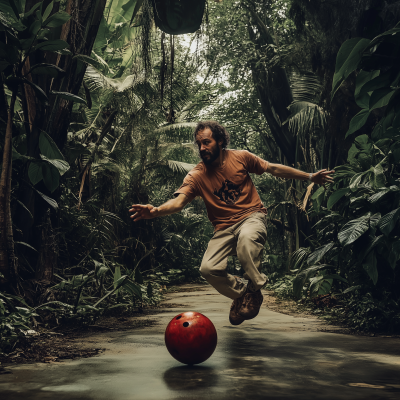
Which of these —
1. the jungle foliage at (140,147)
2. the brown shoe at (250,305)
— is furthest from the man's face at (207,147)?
the brown shoe at (250,305)

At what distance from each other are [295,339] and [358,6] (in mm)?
5954

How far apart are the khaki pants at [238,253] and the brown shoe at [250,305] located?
0.08 metres

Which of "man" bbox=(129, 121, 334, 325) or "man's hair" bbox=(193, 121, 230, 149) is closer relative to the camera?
"man" bbox=(129, 121, 334, 325)

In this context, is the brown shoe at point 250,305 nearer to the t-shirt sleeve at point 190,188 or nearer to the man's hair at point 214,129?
the t-shirt sleeve at point 190,188

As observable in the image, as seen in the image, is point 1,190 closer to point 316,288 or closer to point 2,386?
point 2,386

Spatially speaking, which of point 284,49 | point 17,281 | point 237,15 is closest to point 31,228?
point 17,281

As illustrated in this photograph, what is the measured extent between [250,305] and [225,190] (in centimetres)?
121

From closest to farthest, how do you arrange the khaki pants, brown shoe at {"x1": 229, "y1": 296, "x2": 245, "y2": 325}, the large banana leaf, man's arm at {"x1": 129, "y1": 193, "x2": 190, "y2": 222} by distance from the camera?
man's arm at {"x1": 129, "y1": 193, "x2": 190, "y2": 222} → the khaki pants → brown shoe at {"x1": 229, "y1": 296, "x2": 245, "y2": 325} → the large banana leaf

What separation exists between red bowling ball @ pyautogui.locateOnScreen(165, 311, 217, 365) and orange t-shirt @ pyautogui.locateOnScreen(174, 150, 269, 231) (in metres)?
1.53

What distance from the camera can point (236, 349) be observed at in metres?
4.74

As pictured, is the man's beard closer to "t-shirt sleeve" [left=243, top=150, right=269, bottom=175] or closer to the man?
the man

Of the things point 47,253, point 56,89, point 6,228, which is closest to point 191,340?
point 6,228

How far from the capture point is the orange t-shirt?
210 inches

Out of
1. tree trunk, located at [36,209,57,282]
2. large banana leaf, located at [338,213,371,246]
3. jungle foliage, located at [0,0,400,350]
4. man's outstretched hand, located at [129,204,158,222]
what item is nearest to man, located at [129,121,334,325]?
man's outstretched hand, located at [129,204,158,222]
